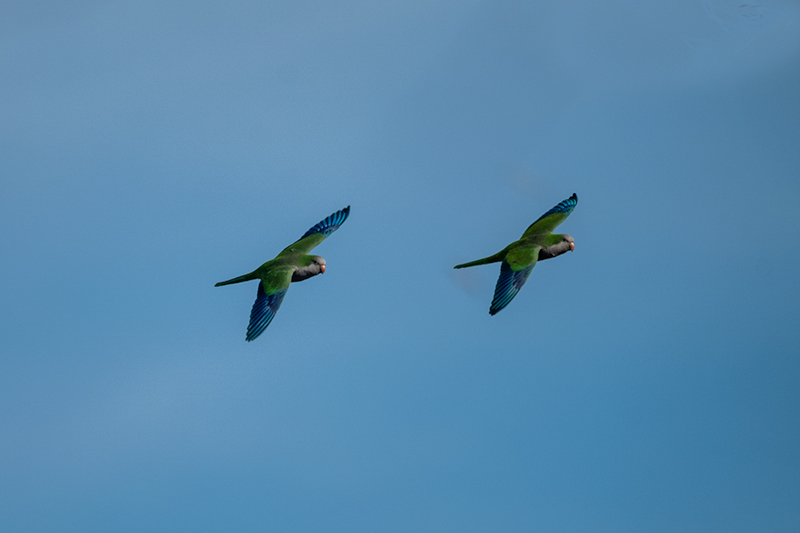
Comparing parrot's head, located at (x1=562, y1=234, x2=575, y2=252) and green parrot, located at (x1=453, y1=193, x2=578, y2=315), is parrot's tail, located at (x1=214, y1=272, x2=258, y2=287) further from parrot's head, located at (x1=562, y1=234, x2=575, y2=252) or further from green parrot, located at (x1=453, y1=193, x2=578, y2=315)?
parrot's head, located at (x1=562, y1=234, x2=575, y2=252)

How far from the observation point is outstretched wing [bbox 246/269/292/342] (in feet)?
186

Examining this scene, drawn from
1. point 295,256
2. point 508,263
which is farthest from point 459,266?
point 295,256

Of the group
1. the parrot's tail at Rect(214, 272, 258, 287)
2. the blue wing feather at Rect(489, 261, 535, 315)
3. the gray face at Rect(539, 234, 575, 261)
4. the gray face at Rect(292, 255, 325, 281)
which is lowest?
the blue wing feather at Rect(489, 261, 535, 315)

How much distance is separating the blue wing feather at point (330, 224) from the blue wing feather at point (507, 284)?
14064 mm

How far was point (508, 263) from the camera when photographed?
59.5 meters

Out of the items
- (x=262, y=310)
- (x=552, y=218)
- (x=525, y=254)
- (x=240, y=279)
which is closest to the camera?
(x=262, y=310)

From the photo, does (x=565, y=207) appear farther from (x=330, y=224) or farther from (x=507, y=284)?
(x=330, y=224)

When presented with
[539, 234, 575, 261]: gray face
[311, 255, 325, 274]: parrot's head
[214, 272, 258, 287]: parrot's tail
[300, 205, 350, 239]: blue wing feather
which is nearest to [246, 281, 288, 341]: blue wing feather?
[214, 272, 258, 287]: parrot's tail

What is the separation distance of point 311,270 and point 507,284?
41.1ft

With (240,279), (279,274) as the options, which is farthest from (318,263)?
(240,279)

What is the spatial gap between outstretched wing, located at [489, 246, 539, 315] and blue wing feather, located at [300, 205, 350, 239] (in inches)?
546

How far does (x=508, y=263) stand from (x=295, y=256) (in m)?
13.3

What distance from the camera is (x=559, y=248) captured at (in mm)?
62000

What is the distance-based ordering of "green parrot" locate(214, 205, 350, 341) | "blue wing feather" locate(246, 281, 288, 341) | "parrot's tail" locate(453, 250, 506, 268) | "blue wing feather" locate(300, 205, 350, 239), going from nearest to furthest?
"blue wing feather" locate(246, 281, 288, 341) < "green parrot" locate(214, 205, 350, 341) < "parrot's tail" locate(453, 250, 506, 268) < "blue wing feather" locate(300, 205, 350, 239)
